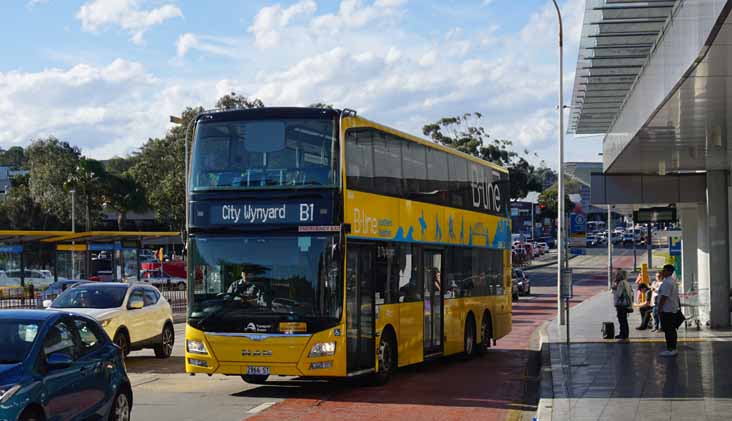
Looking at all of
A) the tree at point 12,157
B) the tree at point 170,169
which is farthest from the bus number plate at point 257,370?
the tree at point 12,157

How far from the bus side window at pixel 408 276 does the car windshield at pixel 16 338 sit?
28.2 feet

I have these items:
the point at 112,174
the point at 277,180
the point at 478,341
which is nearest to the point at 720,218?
the point at 478,341

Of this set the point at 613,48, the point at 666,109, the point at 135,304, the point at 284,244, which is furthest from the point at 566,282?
the point at 284,244

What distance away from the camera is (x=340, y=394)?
53.9 feet

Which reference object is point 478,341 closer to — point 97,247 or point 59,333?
point 59,333

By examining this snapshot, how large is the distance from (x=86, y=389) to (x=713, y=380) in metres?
10.6

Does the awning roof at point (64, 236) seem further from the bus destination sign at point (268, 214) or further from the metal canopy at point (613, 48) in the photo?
the bus destination sign at point (268, 214)

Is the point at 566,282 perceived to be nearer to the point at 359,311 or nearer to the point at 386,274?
the point at 386,274

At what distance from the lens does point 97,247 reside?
4547cm

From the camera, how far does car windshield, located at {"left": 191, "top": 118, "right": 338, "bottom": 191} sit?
51.0 ft

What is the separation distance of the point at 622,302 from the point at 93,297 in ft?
43.2

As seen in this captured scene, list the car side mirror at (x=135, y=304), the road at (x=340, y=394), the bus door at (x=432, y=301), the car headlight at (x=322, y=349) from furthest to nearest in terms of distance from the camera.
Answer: the car side mirror at (x=135, y=304), the bus door at (x=432, y=301), the car headlight at (x=322, y=349), the road at (x=340, y=394)

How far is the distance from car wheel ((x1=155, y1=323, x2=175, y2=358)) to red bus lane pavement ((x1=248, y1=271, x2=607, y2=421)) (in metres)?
5.49

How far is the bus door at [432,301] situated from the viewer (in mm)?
19578
